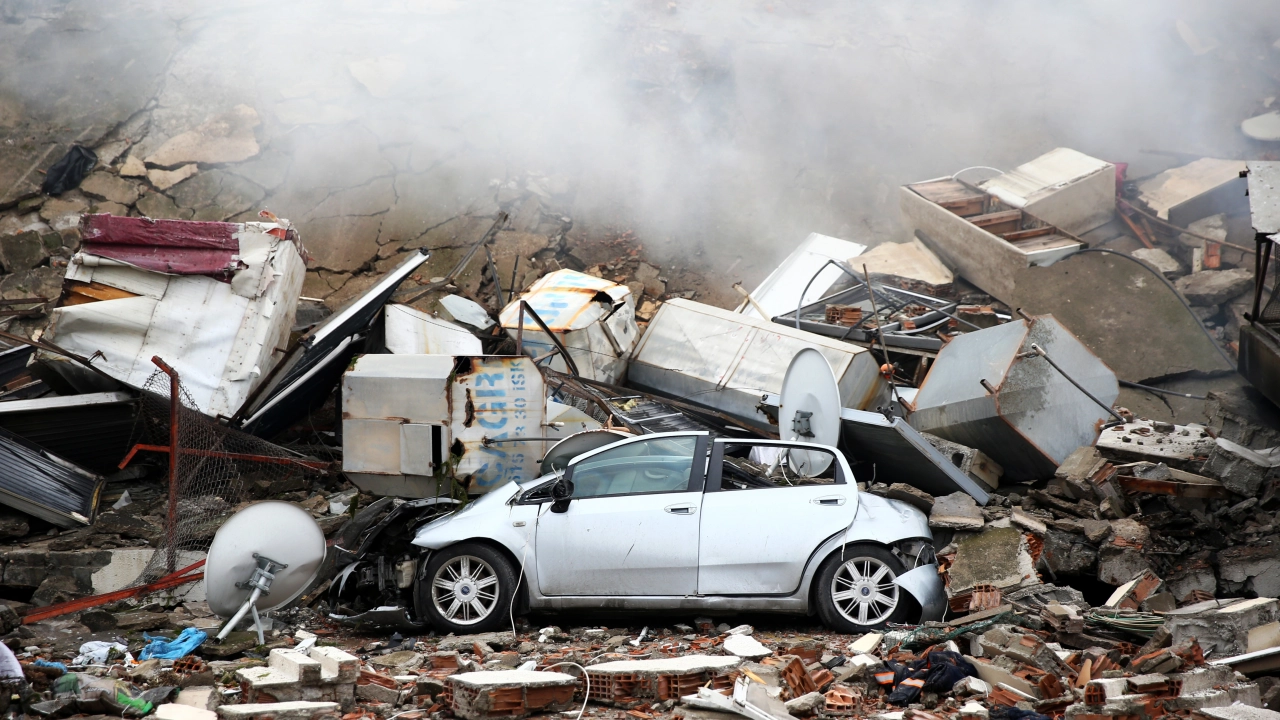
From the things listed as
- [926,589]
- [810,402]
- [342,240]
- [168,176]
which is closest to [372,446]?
[810,402]

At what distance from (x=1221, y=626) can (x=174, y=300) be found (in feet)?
26.9

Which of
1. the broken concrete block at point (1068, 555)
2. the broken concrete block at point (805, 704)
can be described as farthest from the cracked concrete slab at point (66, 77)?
the broken concrete block at point (1068, 555)

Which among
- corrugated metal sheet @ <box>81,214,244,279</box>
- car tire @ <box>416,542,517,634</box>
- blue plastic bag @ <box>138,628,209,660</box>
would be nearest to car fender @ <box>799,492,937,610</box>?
car tire @ <box>416,542,517,634</box>

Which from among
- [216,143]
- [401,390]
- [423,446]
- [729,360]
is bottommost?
[423,446]

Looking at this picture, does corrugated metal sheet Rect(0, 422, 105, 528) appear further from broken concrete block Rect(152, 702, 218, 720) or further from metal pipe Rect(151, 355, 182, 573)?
broken concrete block Rect(152, 702, 218, 720)

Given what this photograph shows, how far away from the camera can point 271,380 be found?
8867mm

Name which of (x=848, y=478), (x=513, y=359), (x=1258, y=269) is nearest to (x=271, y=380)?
(x=513, y=359)

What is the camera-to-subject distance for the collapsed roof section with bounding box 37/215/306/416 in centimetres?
865

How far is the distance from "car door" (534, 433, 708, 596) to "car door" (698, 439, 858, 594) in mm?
92

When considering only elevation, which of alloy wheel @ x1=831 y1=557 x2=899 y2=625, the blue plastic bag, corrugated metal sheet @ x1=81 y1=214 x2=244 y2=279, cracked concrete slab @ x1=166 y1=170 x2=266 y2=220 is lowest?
the blue plastic bag

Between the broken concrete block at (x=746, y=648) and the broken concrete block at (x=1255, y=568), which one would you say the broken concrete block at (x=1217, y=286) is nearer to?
the broken concrete block at (x=1255, y=568)

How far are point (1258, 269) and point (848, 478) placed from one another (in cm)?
445

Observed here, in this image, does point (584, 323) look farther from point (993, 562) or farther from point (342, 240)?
point (993, 562)

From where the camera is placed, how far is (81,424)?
852cm
